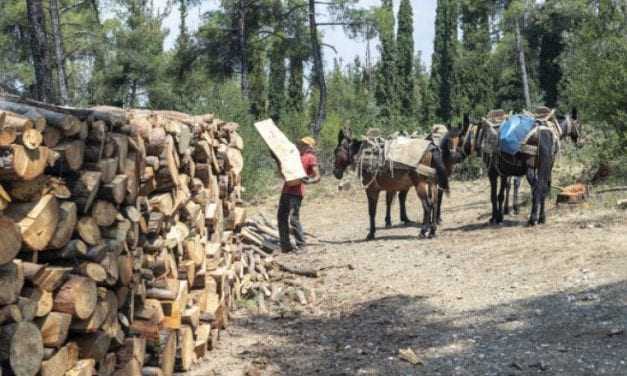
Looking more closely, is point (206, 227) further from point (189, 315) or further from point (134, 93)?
point (134, 93)

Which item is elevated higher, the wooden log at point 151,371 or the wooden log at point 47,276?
the wooden log at point 47,276

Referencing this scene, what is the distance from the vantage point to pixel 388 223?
13.4 meters

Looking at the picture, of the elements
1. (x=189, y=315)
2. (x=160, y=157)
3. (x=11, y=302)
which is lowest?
(x=189, y=315)

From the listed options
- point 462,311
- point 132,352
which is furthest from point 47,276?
point 462,311

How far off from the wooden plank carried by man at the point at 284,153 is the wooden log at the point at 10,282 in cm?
664

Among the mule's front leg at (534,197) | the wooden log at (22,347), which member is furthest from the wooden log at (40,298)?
the mule's front leg at (534,197)

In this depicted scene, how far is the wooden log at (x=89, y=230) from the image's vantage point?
353cm

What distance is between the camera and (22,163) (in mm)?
2881

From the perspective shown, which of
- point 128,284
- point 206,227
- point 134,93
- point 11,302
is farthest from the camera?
point 134,93

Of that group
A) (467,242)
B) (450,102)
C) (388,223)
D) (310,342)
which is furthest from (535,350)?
(450,102)

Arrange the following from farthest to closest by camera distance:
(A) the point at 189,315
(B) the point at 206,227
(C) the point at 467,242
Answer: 1. (C) the point at 467,242
2. (B) the point at 206,227
3. (A) the point at 189,315

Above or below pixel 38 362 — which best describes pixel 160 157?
above

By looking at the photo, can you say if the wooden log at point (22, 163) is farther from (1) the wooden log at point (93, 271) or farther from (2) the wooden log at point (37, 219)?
(1) the wooden log at point (93, 271)

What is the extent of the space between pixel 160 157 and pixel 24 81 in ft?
93.4
